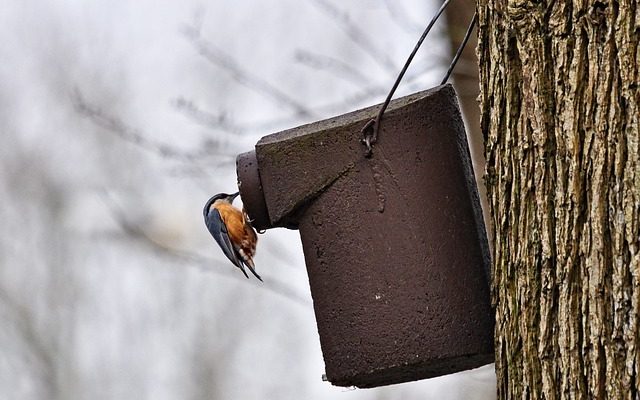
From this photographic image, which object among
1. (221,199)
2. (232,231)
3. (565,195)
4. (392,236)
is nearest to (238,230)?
(232,231)

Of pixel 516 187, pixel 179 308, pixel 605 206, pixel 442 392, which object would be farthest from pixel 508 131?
pixel 179 308

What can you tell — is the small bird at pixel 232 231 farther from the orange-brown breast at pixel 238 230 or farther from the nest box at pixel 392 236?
the nest box at pixel 392 236

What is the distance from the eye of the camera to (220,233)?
2.55 m

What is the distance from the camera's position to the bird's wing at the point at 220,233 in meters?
2.54

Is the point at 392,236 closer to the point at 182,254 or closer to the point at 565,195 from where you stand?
the point at 565,195

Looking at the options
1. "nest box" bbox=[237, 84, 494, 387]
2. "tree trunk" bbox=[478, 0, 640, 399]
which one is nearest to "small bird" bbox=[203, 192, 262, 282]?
"nest box" bbox=[237, 84, 494, 387]

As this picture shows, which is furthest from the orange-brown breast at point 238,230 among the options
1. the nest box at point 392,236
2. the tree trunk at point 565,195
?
the tree trunk at point 565,195

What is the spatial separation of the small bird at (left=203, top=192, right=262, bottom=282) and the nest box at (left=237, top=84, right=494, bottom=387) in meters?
0.39

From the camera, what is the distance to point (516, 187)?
1.78 m

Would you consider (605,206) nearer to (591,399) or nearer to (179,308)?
(591,399)

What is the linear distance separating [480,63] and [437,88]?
0.18m

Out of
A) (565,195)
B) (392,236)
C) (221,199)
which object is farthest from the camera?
(221,199)

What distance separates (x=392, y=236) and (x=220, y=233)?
0.67m

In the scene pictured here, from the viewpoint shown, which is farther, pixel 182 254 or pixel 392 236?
pixel 182 254
